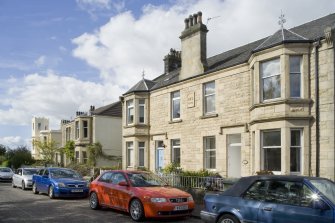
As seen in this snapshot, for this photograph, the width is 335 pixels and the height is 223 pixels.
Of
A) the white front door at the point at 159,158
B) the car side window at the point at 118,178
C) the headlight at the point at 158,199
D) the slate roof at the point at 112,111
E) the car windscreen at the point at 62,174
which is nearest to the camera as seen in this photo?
the headlight at the point at 158,199

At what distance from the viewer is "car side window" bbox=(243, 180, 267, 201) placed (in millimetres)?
8227

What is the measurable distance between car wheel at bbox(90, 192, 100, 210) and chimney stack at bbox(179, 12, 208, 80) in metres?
11.4

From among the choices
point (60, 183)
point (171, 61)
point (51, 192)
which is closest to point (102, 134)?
point (171, 61)

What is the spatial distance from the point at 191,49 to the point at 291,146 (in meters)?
10.1

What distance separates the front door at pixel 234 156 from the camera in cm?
2050

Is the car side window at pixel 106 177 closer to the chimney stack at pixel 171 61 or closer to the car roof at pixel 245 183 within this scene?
the car roof at pixel 245 183

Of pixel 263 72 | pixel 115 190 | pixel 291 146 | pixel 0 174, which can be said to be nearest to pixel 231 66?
pixel 263 72

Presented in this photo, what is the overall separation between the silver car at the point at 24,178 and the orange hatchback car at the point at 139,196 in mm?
9982

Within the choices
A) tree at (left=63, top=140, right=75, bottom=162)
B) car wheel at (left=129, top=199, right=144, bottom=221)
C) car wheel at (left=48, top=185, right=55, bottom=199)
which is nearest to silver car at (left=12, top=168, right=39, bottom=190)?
car wheel at (left=48, top=185, right=55, bottom=199)

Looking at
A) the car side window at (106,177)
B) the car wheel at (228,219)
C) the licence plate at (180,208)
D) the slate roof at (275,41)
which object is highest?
the slate roof at (275,41)

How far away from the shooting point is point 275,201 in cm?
791

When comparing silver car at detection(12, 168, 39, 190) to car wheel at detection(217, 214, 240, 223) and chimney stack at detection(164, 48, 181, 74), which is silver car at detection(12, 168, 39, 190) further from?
car wheel at detection(217, 214, 240, 223)

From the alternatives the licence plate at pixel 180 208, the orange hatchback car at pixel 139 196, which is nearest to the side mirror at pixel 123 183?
the orange hatchback car at pixel 139 196

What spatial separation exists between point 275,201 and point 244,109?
12022 millimetres
